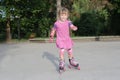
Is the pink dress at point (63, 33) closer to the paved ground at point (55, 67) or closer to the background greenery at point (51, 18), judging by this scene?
the paved ground at point (55, 67)

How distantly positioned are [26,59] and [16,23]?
11.0m

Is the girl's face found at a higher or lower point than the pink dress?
higher

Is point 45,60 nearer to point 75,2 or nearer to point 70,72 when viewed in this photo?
point 70,72

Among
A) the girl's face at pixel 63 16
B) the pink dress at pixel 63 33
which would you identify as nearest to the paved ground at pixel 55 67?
the pink dress at pixel 63 33

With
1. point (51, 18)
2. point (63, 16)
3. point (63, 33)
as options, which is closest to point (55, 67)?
point (63, 33)

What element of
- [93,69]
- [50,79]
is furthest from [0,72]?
[93,69]

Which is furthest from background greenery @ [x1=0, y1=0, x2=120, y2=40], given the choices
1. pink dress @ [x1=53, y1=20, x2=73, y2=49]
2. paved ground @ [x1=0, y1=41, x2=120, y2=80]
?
pink dress @ [x1=53, y1=20, x2=73, y2=49]

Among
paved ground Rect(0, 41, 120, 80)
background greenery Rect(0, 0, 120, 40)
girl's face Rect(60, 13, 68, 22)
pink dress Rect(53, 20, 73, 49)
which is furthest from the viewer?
background greenery Rect(0, 0, 120, 40)

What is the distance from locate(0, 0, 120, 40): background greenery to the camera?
21.6 metres

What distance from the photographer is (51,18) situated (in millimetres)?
23641

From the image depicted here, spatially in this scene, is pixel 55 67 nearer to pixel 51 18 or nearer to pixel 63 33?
pixel 63 33

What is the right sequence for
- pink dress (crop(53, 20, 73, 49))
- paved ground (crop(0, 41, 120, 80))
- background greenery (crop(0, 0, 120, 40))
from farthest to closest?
background greenery (crop(0, 0, 120, 40)), pink dress (crop(53, 20, 73, 49)), paved ground (crop(0, 41, 120, 80))

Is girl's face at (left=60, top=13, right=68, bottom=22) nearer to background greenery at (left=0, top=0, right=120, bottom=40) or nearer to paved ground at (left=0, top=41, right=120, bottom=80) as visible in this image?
paved ground at (left=0, top=41, right=120, bottom=80)

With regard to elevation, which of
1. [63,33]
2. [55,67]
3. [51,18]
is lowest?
[55,67]
